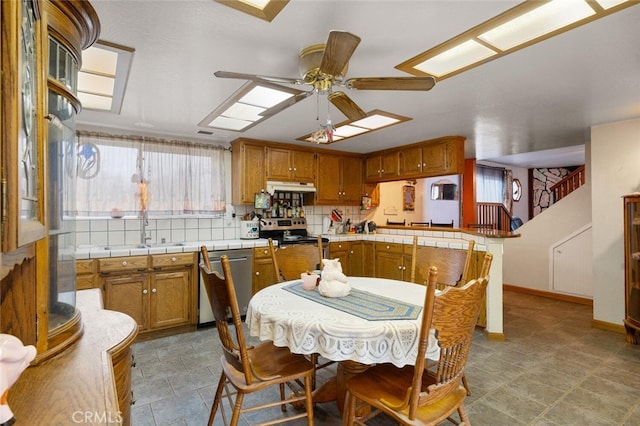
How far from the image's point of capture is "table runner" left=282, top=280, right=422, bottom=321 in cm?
159

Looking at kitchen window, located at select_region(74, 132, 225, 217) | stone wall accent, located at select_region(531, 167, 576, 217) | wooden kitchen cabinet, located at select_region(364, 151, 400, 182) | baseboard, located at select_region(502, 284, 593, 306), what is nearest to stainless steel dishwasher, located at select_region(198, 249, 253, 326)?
kitchen window, located at select_region(74, 132, 225, 217)

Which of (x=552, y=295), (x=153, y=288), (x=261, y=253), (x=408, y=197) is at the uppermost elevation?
(x=408, y=197)

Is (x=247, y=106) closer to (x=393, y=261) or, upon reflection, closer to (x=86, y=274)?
(x=86, y=274)

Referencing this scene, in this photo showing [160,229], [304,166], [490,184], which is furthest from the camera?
[490,184]

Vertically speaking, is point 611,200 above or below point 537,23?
below

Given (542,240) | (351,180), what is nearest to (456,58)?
(351,180)

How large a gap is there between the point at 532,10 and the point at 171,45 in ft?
6.08

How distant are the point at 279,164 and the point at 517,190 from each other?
6.90 meters

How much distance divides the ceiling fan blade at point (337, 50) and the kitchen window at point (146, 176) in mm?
2976

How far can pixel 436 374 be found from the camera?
53.9 inches

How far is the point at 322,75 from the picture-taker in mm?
1732

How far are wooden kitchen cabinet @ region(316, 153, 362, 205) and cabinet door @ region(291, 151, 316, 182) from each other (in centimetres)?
11

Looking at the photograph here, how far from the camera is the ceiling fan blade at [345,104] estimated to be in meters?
1.94

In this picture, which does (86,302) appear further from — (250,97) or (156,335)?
(156,335)
